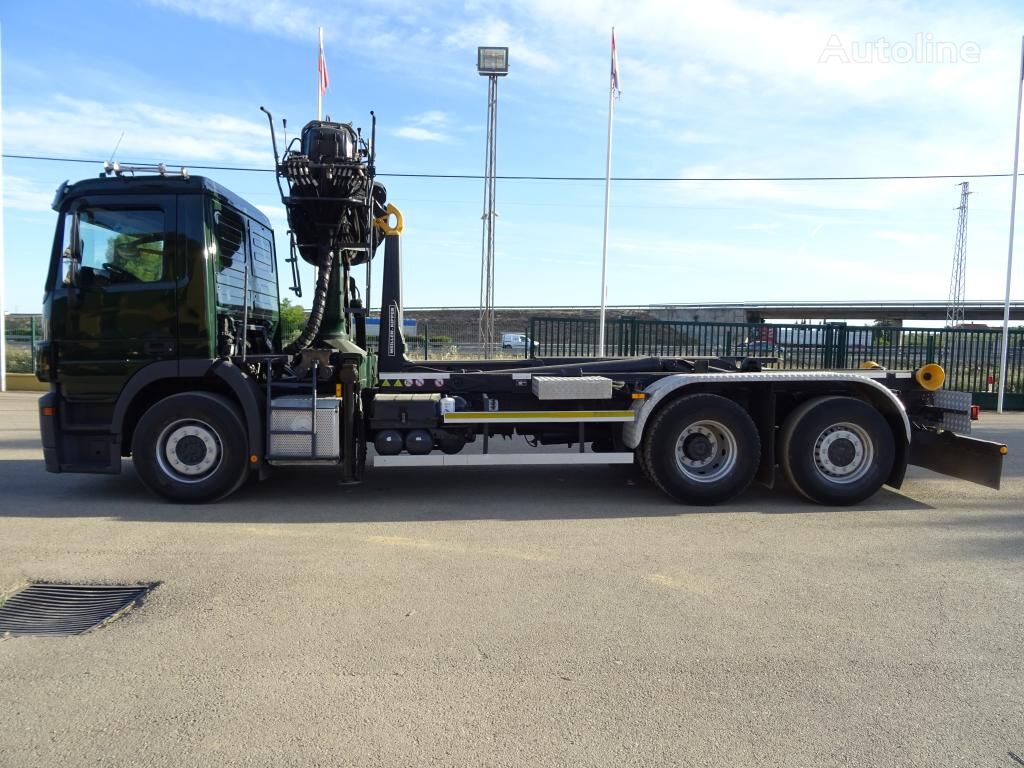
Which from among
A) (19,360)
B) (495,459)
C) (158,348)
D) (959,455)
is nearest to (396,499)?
(495,459)

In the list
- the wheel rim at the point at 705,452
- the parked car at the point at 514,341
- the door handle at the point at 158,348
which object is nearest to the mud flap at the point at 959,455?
the wheel rim at the point at 705,452

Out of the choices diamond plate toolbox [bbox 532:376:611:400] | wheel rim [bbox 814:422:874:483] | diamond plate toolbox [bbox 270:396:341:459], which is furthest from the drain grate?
wheel rim [bbox 814:422:874:483]

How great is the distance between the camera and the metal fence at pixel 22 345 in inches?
787

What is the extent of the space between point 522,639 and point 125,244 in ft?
16.8

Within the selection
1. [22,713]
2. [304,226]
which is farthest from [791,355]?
[22,713]

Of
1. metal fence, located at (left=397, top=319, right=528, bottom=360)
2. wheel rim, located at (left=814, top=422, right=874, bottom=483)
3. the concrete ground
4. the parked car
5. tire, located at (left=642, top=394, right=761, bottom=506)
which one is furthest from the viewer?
the parked car

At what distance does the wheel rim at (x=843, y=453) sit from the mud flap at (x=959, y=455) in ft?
2.26

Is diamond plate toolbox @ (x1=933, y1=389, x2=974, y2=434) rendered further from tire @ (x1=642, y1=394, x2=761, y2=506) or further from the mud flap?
tire @ (x1=642, y1=394, x2=761, y2=506)

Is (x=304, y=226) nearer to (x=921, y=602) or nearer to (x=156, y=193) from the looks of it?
(x=156, y=193)

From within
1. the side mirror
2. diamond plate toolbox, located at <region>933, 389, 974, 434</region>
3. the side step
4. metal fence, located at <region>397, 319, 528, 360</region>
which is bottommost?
the side step

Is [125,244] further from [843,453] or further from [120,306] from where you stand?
[843,453]

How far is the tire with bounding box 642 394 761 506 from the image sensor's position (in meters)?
6.79

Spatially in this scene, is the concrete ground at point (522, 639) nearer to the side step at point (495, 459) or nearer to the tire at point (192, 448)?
the tire at point (192, 448)

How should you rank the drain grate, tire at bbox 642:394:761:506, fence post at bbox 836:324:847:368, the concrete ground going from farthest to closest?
fence post at bbox 836:324:847:368 → tire at bbox 642:394:761:506 → the drain grate → the concrete ground
